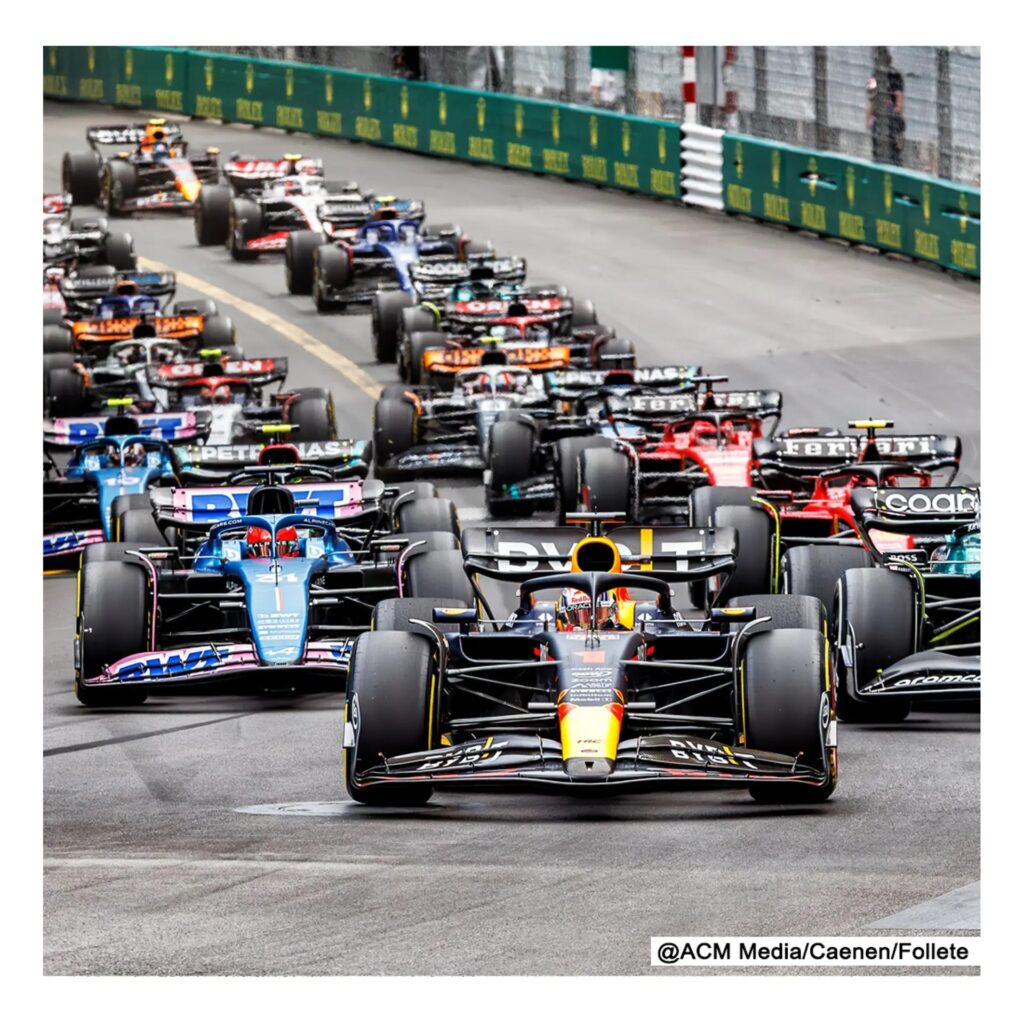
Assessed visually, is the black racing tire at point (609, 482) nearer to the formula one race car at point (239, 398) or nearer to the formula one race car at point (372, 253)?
the formula one race car at point (239, 398)

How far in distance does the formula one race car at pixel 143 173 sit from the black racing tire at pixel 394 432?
650 inches

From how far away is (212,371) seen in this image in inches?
985

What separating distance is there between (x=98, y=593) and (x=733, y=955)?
6.85m

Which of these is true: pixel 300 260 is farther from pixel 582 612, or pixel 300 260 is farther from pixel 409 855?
pixel 409 855

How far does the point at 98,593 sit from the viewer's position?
15.2 metres

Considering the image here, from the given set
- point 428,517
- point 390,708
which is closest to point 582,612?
point 390,708

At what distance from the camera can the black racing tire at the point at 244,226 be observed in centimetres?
3612

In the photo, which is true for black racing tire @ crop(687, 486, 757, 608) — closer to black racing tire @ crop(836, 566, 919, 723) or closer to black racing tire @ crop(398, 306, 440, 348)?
black racing tire @ crop(836, 566, 919, 723)

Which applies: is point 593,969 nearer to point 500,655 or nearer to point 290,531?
point 500,655

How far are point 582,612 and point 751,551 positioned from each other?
396cm

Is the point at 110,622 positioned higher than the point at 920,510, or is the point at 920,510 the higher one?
the point at 920,510

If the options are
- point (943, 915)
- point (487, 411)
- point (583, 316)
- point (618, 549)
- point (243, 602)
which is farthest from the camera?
point (583, 316)
